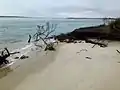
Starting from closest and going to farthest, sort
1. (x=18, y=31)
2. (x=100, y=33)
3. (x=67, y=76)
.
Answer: (x=67, y=76)
(x=100, y=33)
(x=18, y=31)

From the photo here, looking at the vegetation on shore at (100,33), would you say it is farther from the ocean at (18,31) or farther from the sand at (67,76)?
the sand at (67,76)

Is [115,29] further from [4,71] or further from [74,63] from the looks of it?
[4,71]

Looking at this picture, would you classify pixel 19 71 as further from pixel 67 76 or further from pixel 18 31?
pixel 18 31

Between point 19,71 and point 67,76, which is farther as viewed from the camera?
point 19,71

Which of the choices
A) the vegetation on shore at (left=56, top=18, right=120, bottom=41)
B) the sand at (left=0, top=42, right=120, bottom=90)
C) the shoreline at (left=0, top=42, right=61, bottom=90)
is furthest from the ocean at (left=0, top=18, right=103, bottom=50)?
the sand at (left=0, top=42, right=120, bottom=90)

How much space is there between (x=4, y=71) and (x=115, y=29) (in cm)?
1112

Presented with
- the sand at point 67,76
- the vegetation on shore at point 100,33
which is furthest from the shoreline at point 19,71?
the vegetation on shore at point 100,33

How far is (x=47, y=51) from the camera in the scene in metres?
13.7

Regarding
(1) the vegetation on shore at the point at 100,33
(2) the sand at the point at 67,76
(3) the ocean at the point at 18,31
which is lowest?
(3) the ocean at the point at 18,31

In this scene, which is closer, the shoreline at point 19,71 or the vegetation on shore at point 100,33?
the shoreline at point 19,71

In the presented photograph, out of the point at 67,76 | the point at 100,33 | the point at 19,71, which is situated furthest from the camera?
the point at 100,33

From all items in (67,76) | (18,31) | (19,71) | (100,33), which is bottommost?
(18,31)

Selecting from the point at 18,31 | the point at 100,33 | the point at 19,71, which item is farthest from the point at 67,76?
the point at 18,31

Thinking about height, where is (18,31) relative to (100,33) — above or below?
below
